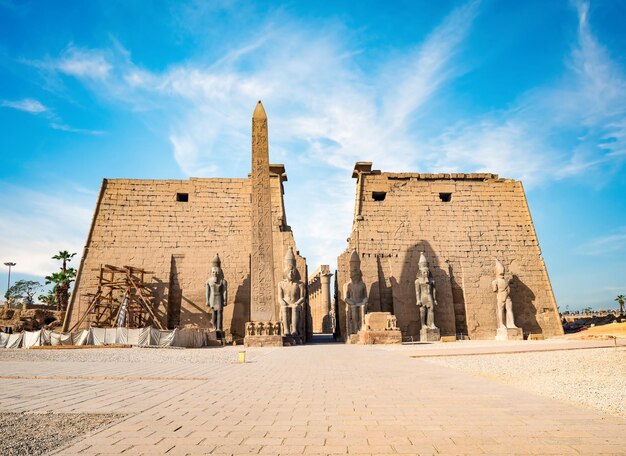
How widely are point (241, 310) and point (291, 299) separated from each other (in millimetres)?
2549

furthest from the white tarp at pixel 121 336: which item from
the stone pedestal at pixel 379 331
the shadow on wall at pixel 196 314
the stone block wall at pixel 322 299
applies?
the stone block wall at pixel 322 299

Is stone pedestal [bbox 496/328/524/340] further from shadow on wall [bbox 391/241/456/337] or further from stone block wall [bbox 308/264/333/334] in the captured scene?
stone block wall [bbox 308/264/333/334]

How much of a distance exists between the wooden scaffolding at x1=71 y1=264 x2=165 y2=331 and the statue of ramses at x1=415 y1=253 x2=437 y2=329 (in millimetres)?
9560

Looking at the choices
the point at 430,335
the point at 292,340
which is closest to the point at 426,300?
the point at 430,335

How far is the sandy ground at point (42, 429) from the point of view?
2550mm

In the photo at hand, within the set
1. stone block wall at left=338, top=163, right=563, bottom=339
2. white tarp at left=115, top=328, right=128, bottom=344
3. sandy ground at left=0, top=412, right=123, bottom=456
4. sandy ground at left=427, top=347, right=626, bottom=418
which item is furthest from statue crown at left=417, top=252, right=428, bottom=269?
sandy ground at left=0, top=412, right=123, bottom=456

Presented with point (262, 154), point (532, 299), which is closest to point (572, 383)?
point (262, 154)

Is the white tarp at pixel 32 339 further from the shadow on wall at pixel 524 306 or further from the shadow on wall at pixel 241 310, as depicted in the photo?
the shadow on wall at pixel 524 306

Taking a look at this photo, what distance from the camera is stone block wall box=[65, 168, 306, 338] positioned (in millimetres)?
16656

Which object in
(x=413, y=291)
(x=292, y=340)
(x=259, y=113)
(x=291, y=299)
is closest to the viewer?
(x=292, y=340)

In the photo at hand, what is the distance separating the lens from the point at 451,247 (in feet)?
59.1

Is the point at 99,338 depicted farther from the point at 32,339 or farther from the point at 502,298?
the point at 502,298

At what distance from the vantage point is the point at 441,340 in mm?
15570

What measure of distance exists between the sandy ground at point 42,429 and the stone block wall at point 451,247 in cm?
1374
